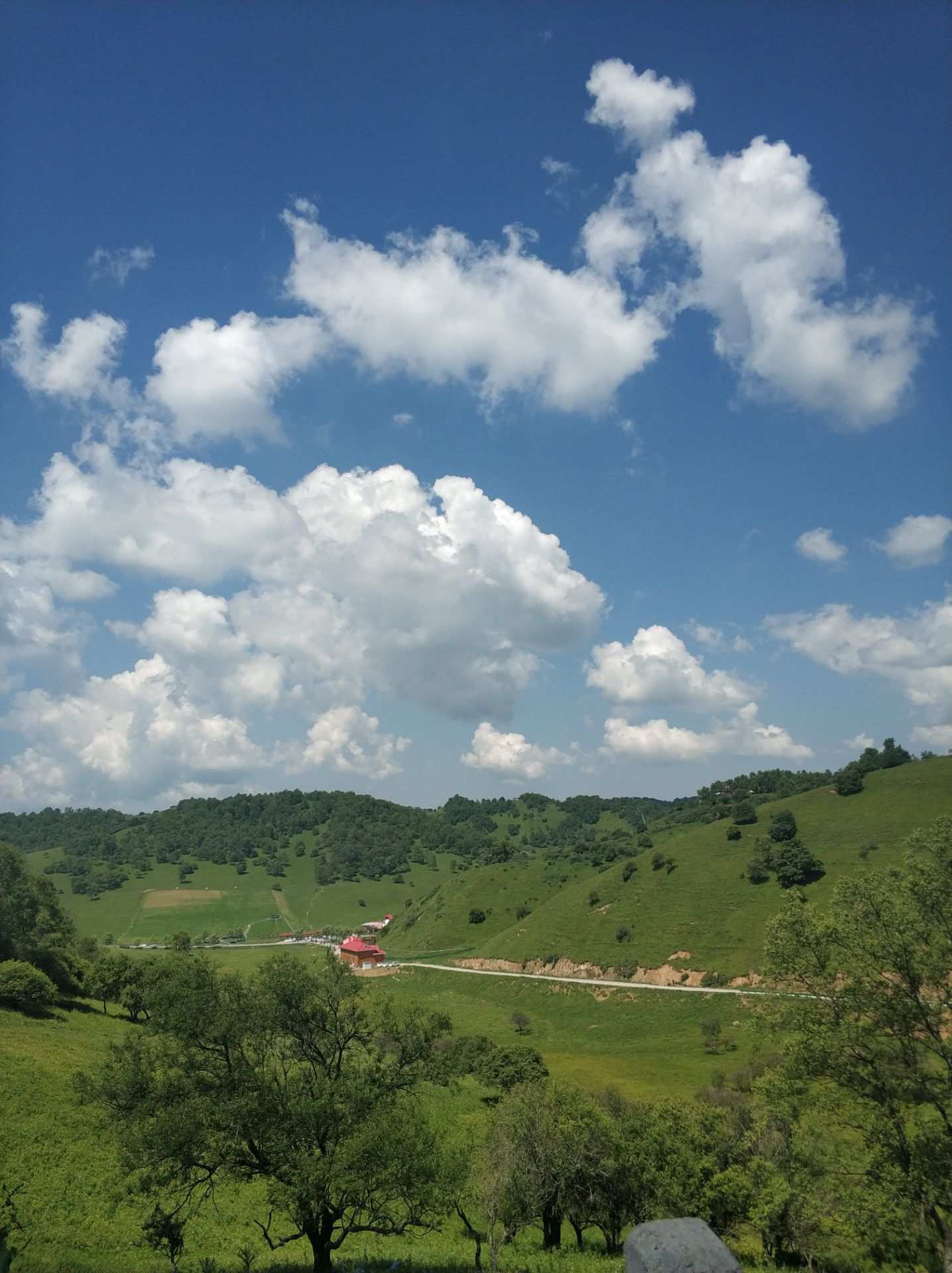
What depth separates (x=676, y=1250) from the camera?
8.95 meters

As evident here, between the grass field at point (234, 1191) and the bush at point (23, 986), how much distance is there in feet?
11.1

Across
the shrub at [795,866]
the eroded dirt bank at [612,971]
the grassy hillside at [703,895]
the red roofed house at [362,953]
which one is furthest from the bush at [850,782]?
the red roofed house at [362,953]

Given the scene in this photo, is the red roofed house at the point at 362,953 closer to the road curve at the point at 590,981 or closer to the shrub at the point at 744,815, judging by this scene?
the road curve at the point at 590,981

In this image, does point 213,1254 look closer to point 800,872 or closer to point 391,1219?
point 391,1219

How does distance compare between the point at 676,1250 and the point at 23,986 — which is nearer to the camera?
the point at 676,1250

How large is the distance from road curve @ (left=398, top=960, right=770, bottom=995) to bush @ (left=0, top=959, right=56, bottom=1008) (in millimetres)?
75214

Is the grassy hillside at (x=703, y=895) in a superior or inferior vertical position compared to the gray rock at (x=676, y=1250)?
inferior

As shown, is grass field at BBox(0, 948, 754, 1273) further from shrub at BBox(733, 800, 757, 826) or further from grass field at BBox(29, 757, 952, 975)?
shrub at BBox(733, 800, 757, 826)

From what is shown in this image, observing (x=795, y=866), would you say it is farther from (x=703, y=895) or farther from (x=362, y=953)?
(x=362, y=953)

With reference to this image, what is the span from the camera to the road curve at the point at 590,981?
99181 millimetres

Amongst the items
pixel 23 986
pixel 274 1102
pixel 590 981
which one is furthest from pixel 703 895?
pixel 274 1102

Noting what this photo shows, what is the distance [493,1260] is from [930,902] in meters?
19.3

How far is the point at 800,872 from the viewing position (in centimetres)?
12169

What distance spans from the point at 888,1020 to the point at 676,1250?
21.4 meters
